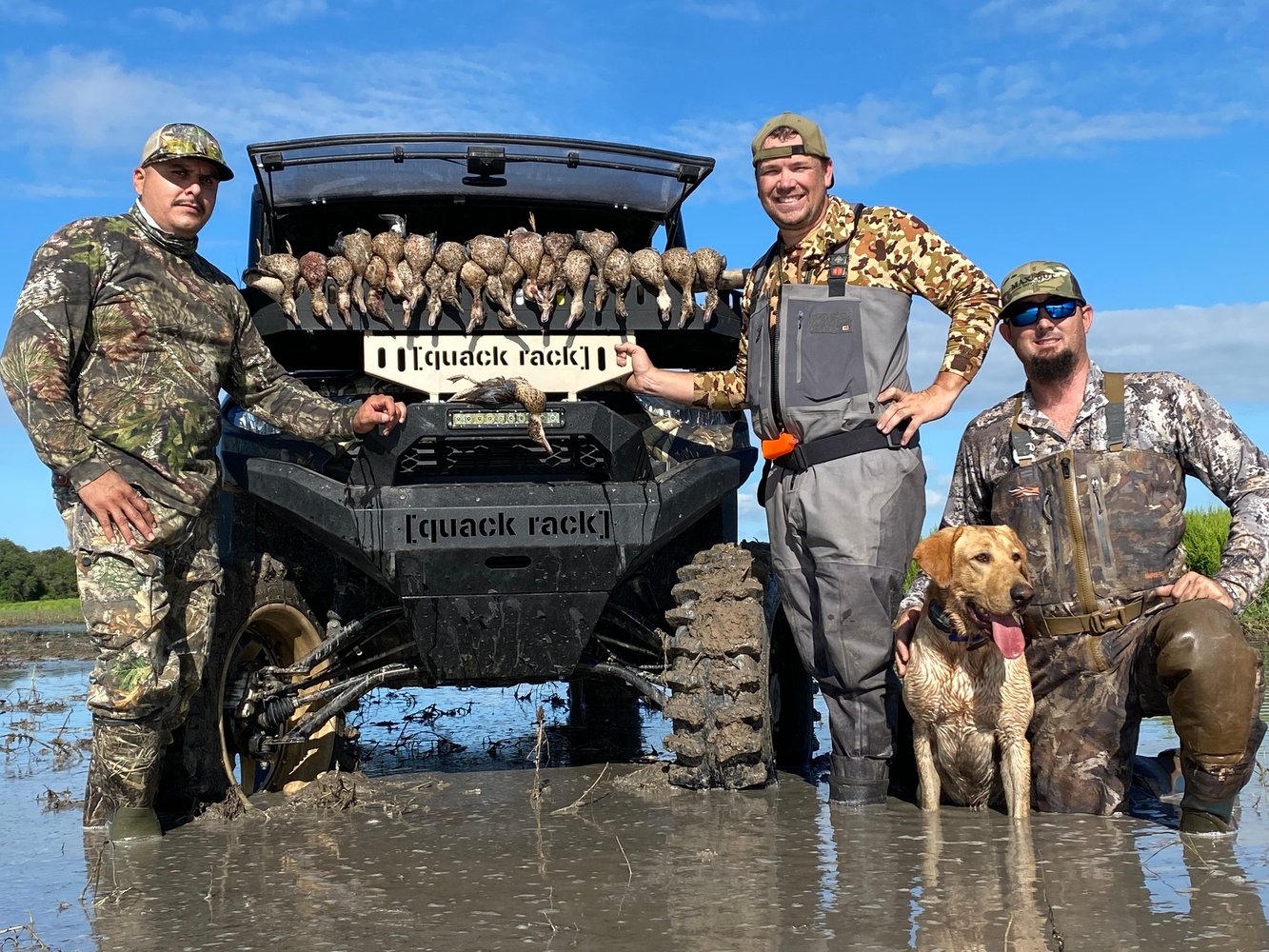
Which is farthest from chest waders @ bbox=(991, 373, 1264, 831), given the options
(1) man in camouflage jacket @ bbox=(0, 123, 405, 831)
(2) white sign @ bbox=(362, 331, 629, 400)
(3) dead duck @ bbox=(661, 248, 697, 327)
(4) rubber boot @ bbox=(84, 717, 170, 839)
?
(4) rubber boot @ bbox=(84, 717, 170, 839)

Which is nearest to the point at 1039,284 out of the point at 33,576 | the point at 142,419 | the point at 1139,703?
the point at 1139,703

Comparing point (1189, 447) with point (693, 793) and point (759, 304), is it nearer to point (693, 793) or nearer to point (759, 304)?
point (759, 304)

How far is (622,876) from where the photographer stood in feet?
13.4

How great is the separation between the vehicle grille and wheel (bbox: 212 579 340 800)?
817 mm

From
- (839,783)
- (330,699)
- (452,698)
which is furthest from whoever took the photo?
(452,698)

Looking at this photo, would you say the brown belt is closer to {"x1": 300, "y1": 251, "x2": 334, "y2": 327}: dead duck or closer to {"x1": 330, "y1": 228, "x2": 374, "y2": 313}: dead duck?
{"x1": 330, "y1": 228, "x2": 374, "y2": 313}: dead duck

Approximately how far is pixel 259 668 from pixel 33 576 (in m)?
25.7

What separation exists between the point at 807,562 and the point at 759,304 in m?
1.06

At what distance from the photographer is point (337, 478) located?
5.39 m

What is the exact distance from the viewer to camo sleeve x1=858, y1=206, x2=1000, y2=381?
17.1ft

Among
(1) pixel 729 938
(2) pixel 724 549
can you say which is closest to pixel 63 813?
(2) pixel 724 549

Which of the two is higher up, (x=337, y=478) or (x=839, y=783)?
(x=337, y=478)

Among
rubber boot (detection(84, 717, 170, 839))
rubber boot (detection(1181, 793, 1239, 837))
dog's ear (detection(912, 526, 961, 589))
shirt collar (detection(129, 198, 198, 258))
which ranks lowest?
rubber boot (detection(1181, 793, 1239, 837))

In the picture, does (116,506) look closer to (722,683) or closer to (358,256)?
(358,256)
